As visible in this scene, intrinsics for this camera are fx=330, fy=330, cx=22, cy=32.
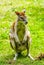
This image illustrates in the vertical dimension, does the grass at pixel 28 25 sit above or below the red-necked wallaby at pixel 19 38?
below

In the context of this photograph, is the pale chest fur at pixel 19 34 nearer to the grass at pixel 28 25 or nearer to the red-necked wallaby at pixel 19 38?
the red-necked wallaby at pixel 19 38

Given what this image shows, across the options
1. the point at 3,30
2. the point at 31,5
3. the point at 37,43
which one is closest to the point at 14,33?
the point at 37,43

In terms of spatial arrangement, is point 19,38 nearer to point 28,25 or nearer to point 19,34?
point 19,34

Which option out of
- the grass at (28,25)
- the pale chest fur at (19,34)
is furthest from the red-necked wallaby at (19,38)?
the grass at (28,25)

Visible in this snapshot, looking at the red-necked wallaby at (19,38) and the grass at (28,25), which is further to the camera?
the grass at (28,25)

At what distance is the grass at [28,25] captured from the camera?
8.86 metres

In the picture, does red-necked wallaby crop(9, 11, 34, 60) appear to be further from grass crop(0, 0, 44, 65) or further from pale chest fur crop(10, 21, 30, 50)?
grass crop(0, 0, 44, 65)

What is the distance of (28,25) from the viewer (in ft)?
39.6

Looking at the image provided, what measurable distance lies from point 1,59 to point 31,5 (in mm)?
6196

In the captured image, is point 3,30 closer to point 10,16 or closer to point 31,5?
point 10,16

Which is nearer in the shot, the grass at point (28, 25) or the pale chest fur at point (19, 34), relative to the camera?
the pale chest fur at point (19, 34)

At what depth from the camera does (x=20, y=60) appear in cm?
870

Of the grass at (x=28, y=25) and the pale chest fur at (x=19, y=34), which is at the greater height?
the pale chest fur at (x=19, y=34)

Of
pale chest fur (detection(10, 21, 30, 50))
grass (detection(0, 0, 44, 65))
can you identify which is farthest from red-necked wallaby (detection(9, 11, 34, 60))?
grass (detection(0, 0, 44, 65))
